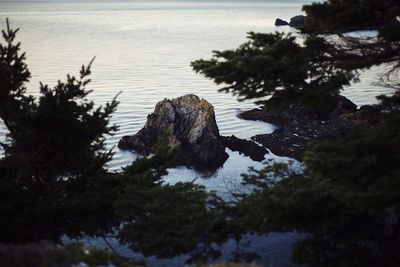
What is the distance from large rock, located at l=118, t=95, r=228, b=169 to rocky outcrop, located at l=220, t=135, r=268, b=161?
2178mm

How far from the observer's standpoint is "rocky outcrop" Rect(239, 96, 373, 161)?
32406 mm

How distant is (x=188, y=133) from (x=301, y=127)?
12.2 m

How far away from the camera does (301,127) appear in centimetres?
3784

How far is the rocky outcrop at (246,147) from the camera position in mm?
33031

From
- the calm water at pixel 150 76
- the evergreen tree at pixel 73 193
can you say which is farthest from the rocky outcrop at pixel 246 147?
the evergreen tree at pixel 73 193

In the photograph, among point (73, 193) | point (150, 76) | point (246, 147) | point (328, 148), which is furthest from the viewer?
point (150, 76)

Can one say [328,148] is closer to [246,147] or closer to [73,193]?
[73,193]

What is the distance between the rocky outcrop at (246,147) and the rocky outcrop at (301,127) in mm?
1048

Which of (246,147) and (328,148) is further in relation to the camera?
(246,147)

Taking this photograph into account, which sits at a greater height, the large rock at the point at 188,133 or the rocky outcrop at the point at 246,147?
the large rock at the point at 188,133

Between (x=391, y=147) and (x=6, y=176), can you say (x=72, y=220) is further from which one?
(x=391, y=147)

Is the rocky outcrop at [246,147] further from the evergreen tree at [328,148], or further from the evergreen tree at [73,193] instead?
the evergreen tree at [328,148]

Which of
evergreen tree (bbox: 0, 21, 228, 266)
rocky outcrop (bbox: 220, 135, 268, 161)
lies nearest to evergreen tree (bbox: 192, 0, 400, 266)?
evergreen tree (bbox: 0, 21, 228, 266)

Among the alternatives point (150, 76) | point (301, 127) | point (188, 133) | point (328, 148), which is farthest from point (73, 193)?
point (150, 76)
